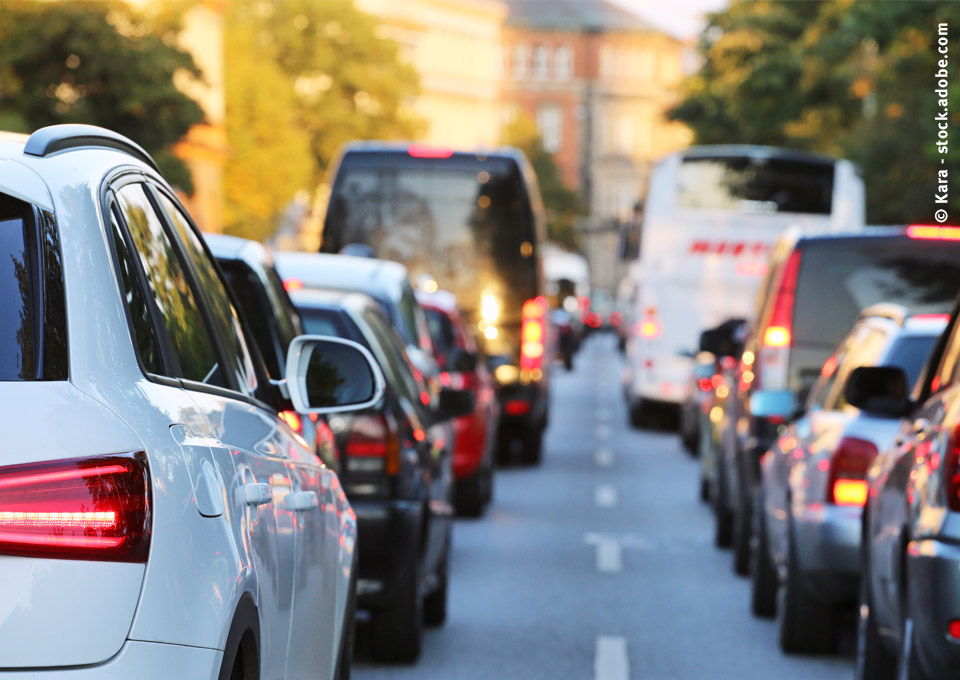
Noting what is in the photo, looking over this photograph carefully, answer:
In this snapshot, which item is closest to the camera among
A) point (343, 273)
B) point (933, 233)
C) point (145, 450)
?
point (145, 450)

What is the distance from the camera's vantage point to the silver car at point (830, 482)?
8.04 metres

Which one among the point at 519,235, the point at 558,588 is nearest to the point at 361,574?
the point at 558,588

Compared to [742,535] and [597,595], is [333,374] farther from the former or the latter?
[742,535]

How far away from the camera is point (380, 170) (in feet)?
66.7

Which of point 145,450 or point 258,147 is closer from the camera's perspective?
point 145,450

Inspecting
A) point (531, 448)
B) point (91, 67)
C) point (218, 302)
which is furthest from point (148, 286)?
point (91, 67)

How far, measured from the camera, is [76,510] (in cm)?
290

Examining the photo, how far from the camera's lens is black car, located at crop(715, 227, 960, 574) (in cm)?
1148

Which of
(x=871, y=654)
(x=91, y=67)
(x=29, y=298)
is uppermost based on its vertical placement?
(x=91, y=67)

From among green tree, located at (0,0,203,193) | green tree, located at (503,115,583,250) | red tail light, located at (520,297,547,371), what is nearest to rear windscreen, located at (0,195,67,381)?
red tail light, located at (520,297,547,371)

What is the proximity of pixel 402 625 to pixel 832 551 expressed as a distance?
175 cm

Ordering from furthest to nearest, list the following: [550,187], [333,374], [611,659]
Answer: [550,187] → [611,659] → [333,374]

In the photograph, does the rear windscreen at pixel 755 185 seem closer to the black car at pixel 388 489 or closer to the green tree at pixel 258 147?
the black car at pixel 388 489

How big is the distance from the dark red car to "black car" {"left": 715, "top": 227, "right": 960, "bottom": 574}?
2287mm
